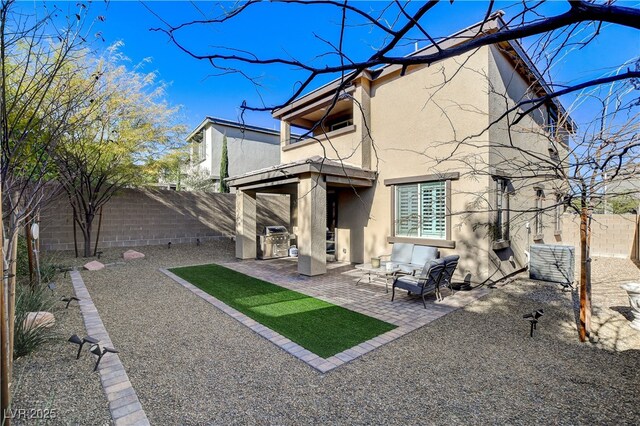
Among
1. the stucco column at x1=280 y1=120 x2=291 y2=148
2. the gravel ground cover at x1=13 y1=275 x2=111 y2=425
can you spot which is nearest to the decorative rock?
the gravel ground cover at x1=13 y1=275 x2=111 y2=425

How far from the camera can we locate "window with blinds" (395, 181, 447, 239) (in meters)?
9.30

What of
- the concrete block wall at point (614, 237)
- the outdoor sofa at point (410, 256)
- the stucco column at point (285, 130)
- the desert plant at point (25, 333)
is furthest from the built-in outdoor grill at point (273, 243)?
the concrete block wall at point (614, 237)

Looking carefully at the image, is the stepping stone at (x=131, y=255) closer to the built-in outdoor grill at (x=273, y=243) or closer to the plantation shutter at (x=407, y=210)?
the built-in outdoor grill at (x=273, y=243)

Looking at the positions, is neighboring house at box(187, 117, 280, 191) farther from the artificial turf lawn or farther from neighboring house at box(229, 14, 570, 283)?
the artificial turf lawn

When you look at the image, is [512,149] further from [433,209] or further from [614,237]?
[614,237]

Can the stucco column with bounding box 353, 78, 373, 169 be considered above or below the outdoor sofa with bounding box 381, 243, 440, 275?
above

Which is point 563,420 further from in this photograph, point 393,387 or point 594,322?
point 594,322

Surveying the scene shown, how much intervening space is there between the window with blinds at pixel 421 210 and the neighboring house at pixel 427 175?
1.3 inches

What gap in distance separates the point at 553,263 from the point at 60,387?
36.3 ft

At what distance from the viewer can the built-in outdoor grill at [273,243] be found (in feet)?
42.8

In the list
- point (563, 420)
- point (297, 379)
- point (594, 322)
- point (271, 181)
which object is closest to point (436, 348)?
point (563, 420)

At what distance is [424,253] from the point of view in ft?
29.1

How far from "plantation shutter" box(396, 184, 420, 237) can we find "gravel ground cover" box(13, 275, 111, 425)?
8.57 metres

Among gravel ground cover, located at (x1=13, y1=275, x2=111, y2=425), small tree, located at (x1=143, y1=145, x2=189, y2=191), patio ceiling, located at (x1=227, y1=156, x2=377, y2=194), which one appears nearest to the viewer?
gravel ground cover, located at (x1=13, y1=275, x2=111, y2=425)
